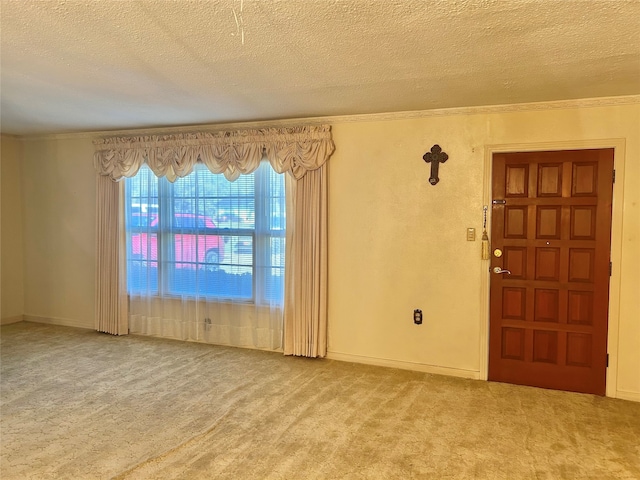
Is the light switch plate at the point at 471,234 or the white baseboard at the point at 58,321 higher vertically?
the light switch plate at the point at 471,234

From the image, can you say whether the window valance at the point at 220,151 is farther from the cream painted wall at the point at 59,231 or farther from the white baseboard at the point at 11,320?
the white baseboard at the point at 11,320

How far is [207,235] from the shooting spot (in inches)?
182

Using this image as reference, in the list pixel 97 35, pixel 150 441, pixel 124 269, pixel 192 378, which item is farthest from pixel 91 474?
pixel 124 269

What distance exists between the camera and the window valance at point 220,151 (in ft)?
13.4

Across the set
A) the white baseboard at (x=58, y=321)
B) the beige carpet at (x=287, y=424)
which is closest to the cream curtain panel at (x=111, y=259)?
the white baseboard at (x=58, y=321)

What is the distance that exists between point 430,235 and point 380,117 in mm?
1166

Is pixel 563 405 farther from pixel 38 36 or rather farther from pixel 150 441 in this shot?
pixel 38 36

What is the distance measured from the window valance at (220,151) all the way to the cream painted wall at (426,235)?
0.25m

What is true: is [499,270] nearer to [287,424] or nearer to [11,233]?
[287,424]

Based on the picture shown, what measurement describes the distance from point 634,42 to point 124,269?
16.2 feet

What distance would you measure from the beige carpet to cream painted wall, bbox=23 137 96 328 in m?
1.26

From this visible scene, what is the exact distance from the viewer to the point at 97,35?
7.23 feet

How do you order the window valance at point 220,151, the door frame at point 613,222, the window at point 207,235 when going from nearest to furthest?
the door frame at point 613,222 → the window valance at point 220,151 → the window at point 207,235

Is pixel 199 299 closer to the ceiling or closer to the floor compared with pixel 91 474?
closer to the ceiling
